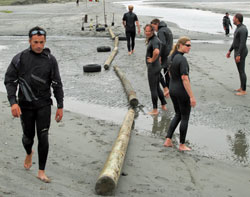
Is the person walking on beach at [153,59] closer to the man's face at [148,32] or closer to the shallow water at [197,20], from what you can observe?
the man's face at [148,32]

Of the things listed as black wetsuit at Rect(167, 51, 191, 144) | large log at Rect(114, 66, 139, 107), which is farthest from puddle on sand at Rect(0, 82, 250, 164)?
black wetsuit at Rect(167, 51, 191, 144)

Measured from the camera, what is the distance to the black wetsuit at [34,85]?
16.3 feet

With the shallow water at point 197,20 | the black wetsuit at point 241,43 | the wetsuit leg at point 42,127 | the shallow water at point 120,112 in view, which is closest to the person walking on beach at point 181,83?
the shallow water at point 120,112

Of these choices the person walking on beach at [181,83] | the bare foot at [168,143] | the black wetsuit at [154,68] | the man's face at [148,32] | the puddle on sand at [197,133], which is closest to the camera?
the person walking on beach at [181,83]

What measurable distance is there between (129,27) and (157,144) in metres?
10.1

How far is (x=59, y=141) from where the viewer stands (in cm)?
705

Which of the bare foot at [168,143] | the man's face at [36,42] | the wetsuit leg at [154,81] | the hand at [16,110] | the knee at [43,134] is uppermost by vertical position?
the man's face at [36,42]

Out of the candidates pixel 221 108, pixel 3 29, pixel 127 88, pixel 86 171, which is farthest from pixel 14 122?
pixel 3 29

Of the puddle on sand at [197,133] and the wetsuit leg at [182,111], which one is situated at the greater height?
the wetsuit leg at [182,111]

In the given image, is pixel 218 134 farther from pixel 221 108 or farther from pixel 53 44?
pixel 53 44

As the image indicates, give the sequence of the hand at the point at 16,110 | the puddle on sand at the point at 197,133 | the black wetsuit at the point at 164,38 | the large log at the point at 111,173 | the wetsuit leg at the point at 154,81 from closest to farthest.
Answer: the hand at the point at 16,110 → the large log at the point at 111,173 → the puddle on sand at the point at 197,133 → the wetsuit leg at the point at 154,81 → the black wetsuit at the point at 164,38

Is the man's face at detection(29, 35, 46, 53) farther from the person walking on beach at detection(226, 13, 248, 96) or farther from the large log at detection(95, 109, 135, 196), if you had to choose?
the person walking on beach at detection(226, 13, 248, 96)

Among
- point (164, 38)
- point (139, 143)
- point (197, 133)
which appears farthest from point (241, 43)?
point (139, 143)

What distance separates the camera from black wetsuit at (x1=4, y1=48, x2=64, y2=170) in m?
4.96
